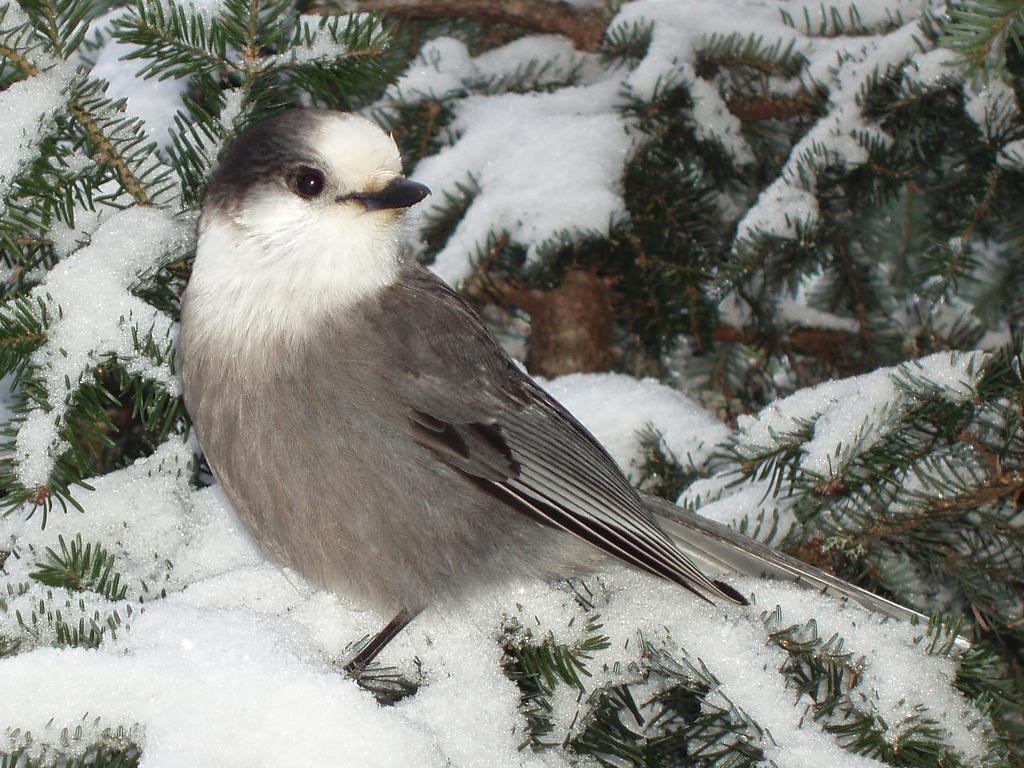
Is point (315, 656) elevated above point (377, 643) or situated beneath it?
elevated above

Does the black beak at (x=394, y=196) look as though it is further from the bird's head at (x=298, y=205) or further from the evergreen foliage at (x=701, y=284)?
the evergreen foliage at (x=701, y=284)

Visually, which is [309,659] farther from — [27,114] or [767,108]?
[767,108]

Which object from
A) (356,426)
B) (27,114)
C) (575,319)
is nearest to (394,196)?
(356,426)

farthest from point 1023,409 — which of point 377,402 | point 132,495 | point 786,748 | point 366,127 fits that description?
point 132,495

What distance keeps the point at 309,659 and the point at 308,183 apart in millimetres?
1028

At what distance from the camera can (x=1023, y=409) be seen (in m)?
2.28

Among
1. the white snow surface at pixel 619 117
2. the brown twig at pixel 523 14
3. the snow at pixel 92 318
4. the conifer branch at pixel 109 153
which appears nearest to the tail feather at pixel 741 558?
the white snow surface at pixel 619 117

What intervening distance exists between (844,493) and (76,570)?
1581 millimetres

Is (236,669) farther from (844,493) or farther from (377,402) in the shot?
(844,493)

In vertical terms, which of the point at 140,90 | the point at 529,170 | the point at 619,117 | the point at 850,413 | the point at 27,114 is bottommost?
the point at 850,413

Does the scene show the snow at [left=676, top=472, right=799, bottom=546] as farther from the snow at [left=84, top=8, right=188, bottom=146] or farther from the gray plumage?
the snow at [left=84, top=8, right=188, bottom=146]

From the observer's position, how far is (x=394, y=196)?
7.84ft

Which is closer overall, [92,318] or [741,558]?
[92,318]

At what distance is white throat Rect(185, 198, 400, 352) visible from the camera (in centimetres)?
244
